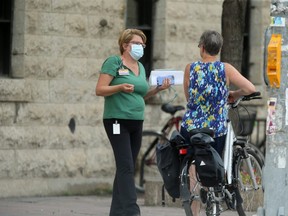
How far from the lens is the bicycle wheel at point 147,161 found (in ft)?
52.0

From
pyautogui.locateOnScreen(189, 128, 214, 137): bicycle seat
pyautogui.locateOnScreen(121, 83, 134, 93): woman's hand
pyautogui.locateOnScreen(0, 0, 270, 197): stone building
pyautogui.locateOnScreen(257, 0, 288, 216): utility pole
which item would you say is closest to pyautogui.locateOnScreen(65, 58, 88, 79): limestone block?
pyautogui.locateOnScreen(0, 0, 270, 197): stone building

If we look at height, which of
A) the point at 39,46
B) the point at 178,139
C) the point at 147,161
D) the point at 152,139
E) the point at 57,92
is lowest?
the point at 147,161

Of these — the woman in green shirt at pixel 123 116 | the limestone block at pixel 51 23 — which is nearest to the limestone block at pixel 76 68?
the limestone block at pixel 51 23

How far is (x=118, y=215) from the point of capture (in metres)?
10.9

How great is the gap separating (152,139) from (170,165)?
6.00m

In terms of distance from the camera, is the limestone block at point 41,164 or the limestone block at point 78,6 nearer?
the limestone block at point 41,164

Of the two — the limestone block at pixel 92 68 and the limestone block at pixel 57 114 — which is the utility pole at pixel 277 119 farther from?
the limestone block at pixel 92 68

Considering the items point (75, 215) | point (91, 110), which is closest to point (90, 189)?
point (91, 110)

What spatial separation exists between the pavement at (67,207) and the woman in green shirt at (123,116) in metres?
0.92

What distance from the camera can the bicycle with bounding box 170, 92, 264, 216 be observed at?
10070mm

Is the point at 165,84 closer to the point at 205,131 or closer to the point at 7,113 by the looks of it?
the point at 205,131

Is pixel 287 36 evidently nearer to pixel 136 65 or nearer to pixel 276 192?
pixel 276 192

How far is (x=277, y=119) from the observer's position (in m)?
9.00

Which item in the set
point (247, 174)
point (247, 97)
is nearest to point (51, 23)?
point (247, 174)
